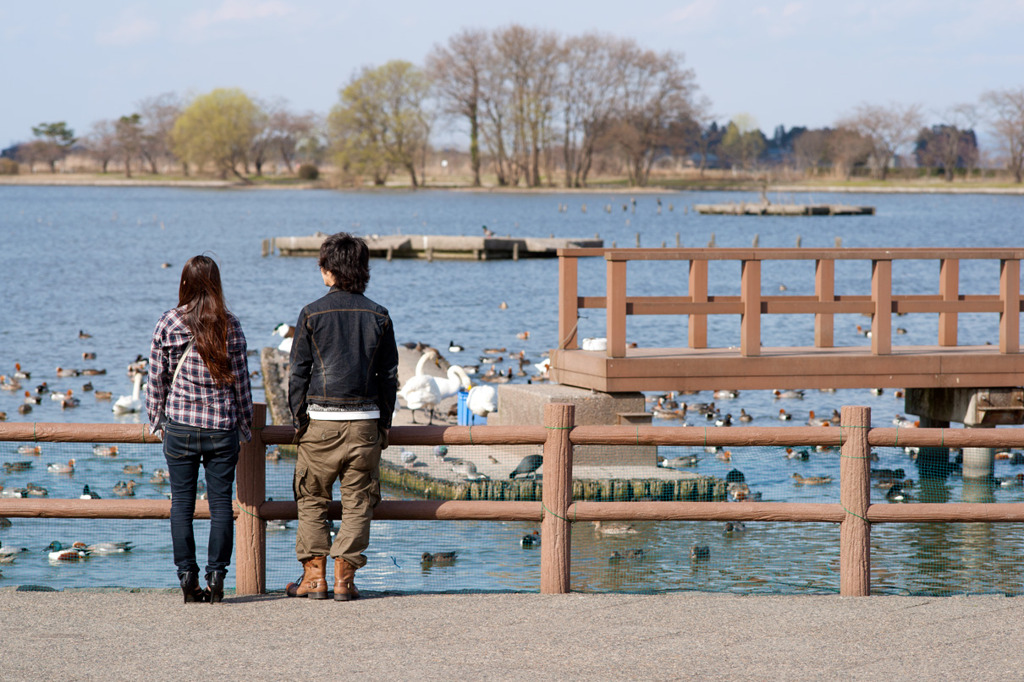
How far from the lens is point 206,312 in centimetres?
614

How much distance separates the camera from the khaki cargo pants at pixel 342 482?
250 inches

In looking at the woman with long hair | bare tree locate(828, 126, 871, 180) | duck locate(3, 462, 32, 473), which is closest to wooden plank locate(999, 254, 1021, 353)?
the woman with long hair

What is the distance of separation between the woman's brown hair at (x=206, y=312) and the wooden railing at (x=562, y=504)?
62 centimetres

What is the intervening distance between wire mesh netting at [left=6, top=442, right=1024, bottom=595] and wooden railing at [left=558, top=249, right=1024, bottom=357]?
153 centimetres

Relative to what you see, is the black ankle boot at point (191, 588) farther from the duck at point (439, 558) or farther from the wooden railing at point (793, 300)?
the wooden railing at point (793, 300)

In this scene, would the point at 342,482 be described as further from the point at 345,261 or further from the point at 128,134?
the point at 128,134

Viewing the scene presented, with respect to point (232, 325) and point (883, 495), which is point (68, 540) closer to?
point (232, 325)

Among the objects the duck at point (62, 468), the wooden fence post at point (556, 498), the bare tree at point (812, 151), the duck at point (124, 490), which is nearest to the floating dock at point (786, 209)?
the bare tree at point (812, 151)

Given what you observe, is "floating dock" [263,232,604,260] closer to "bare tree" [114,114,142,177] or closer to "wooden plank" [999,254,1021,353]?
"wooden plank" [999,254,1021,353]

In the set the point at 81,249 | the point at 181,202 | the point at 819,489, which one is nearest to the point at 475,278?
the point at 81,249

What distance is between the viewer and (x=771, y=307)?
12.7 m

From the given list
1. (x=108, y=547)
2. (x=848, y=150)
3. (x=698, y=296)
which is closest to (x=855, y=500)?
(x=698, y=296)

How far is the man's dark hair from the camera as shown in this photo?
628 centimetres

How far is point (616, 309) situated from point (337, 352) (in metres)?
6.05
